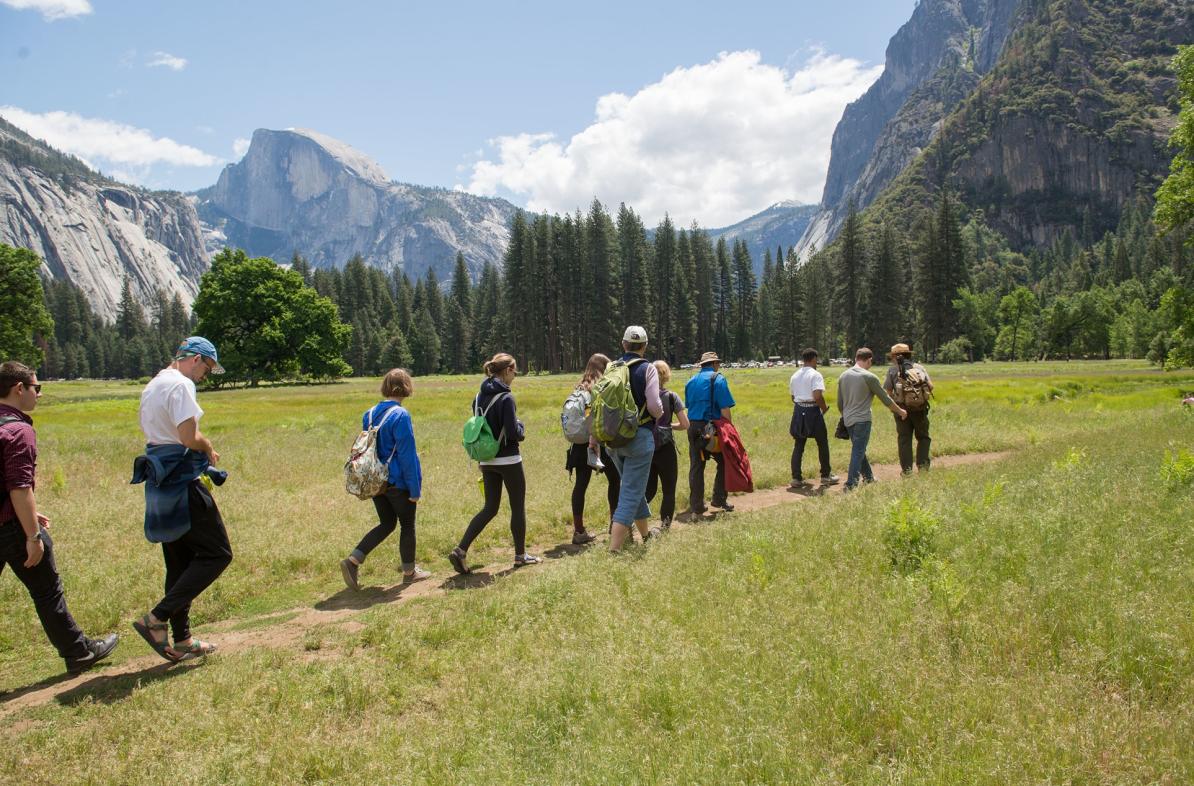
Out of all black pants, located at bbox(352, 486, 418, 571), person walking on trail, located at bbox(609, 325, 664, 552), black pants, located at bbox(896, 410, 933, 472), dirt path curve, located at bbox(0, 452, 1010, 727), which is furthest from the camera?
black pants, located at bbox(896, 410, 933, 472)

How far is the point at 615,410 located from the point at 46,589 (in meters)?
5.76

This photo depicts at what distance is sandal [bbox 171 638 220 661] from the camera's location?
6086 mm

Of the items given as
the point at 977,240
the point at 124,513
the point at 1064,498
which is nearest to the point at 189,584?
the point at 124,513

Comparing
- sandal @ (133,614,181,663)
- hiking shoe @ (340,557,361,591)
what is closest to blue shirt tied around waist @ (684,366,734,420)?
hiking shoe @ (340,557,361,591)

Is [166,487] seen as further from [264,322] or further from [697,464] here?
[264,322]

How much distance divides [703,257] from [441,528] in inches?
3903

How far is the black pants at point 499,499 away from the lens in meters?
8.48

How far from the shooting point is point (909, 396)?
11.9 metres

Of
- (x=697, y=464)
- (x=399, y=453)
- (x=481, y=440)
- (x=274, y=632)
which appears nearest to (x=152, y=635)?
(x=274, y=632)

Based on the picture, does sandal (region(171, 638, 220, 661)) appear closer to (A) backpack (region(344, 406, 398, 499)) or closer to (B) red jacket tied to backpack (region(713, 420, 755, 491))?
(A) backpack (region(344, 406, 398, 499))

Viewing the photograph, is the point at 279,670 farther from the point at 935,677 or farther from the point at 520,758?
the point at 935,677

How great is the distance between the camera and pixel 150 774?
393 centimetres

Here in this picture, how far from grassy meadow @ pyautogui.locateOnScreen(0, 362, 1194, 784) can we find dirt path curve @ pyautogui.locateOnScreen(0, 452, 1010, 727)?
0.33 feet

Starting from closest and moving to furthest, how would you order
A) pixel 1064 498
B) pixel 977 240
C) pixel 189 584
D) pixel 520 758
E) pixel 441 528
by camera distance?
pixel 520 758
pixel 189 584
pixel 1064 498
pixel 441 528
pixel 977 240
